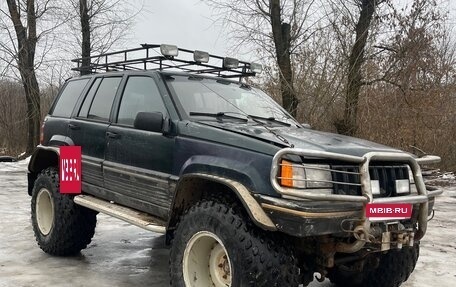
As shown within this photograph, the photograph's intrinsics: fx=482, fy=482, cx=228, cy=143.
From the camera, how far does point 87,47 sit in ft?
65.3

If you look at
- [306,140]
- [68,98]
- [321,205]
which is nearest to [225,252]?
[321,205]

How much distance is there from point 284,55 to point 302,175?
10542 millimetres

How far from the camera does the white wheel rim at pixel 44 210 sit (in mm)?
5652

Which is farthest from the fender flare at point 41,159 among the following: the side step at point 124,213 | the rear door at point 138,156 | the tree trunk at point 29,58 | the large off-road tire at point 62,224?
the tree trunk at point 29,58

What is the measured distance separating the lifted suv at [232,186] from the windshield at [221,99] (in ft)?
0.05

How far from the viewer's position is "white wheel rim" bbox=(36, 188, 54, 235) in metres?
5.65

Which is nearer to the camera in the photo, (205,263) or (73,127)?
(205,263)

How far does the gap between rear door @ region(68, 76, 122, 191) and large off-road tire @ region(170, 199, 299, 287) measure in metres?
1.61

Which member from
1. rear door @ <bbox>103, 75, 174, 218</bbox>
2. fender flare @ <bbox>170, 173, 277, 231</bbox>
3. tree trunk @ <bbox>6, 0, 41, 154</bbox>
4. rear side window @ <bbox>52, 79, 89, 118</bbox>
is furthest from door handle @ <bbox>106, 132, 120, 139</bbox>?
tree trunk @ <bbox>6, 0, 41, 154</bbox>

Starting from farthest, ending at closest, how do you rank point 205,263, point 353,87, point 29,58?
point 29,58 < point 353,87 < point 205,263

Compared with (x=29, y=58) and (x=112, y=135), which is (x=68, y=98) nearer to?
(x=112, y=135)

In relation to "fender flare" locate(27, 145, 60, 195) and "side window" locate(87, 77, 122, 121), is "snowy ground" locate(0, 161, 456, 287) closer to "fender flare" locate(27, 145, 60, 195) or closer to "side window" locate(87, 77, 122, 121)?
"fender flare" locate(27, 145, 60, 195)

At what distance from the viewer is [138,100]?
463 centimetres

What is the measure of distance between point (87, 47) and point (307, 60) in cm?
1101
